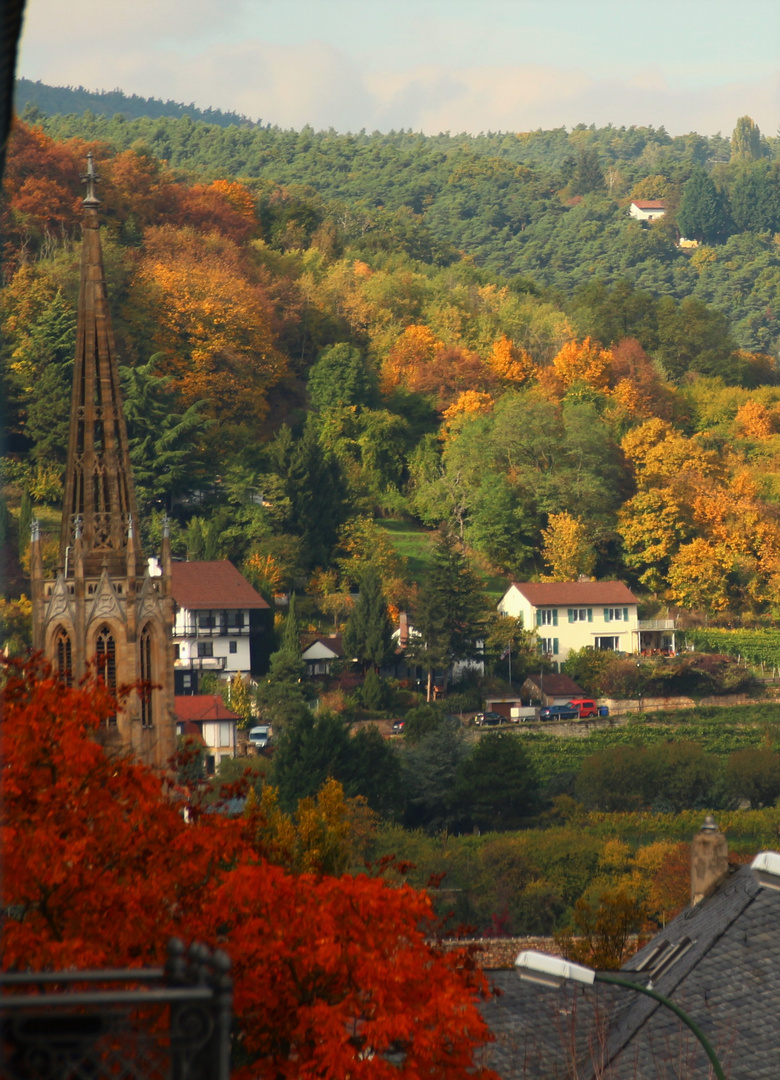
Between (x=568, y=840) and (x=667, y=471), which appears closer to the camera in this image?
(x=568, y=840)

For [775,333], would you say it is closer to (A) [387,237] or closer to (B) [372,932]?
(A) [387,237]

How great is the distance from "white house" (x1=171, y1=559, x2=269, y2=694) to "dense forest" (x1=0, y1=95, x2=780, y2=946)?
5.96 ft

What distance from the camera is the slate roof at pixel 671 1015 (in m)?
20.4

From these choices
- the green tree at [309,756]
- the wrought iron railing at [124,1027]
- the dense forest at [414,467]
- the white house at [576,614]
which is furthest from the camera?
the white house at [576,614]

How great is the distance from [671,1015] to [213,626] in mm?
61141

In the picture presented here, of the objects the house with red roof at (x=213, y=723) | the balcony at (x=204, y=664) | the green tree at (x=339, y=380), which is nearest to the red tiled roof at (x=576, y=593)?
the balcony at (x=204, y=664)

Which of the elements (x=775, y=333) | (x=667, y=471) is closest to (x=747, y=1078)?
(x=667, y=471)

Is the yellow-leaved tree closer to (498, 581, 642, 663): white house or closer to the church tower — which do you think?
(498, 581, 642, 663): white house

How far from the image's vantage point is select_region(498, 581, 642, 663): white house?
9094 centimetres

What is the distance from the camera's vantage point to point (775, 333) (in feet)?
626

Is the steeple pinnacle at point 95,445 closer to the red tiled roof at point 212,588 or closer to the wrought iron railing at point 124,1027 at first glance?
the red tiled roof at point 212,588

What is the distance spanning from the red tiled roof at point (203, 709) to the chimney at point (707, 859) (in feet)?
152

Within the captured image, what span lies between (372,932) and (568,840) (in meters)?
44.4

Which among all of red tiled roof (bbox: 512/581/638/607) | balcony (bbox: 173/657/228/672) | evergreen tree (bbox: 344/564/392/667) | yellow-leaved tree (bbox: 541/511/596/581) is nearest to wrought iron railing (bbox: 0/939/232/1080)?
balcony (bbox: 173/657/228/672)
